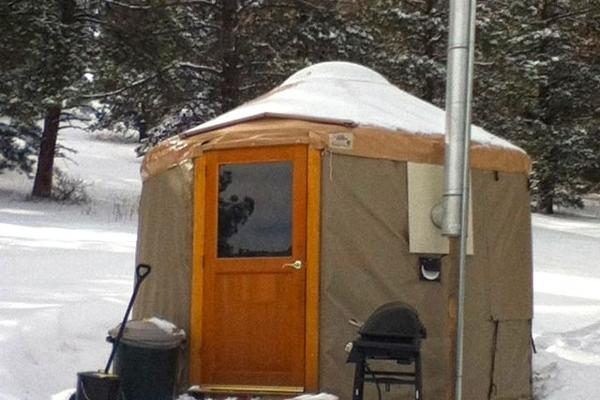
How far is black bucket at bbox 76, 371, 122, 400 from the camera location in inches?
160

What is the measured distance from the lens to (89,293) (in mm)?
7418

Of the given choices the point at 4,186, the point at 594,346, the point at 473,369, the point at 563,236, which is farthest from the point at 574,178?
the point at 473,369

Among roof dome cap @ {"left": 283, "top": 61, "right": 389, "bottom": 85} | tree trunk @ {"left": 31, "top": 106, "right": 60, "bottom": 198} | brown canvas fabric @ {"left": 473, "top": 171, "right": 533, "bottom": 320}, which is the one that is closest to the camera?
brown canvas fabric @ {"left": 473, "top": 171, "right": 533, "bottom": 320}

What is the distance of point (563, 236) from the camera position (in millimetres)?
14297

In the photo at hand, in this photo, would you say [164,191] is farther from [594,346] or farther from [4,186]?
[4,186]

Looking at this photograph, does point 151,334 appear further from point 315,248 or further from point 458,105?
point 458,105

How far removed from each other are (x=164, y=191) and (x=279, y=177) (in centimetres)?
87

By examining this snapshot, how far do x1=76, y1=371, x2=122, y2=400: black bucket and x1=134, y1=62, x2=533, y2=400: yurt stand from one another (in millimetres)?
822

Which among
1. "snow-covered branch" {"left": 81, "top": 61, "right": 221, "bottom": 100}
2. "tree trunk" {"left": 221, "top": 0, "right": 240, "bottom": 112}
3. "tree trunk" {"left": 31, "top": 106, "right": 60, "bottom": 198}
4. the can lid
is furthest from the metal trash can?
"tree trunk" {"left": 31, "top": 106, "right": 60, "bottom": 198}

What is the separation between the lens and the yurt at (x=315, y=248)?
4.73m

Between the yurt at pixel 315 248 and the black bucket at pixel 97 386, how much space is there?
32.4 inches

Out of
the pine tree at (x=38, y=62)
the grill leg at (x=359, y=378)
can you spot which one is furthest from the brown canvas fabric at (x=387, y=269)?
the pine tree at (x=38, y=62)

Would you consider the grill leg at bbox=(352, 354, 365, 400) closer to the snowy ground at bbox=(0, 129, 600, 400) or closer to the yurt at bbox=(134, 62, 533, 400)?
the yurt at bbox=(134, 62, 533, 400)

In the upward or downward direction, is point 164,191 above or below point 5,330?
above
